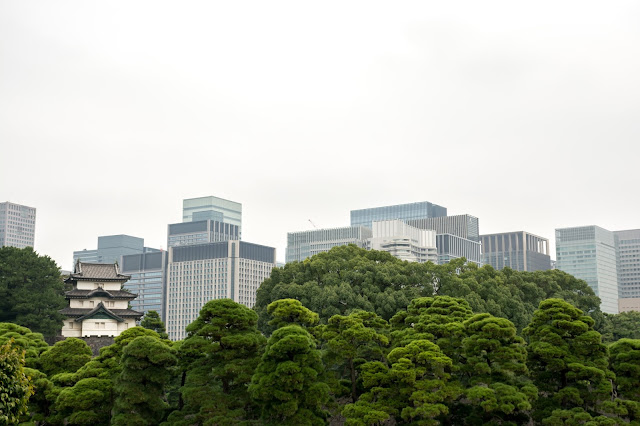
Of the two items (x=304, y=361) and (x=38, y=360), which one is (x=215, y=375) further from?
(x=38, y=360)

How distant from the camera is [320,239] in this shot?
622 ft

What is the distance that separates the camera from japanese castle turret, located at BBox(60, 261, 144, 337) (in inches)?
1978

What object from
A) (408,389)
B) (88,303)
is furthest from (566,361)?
(88,303)

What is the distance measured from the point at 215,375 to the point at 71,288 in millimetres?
27113

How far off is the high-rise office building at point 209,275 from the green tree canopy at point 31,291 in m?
126

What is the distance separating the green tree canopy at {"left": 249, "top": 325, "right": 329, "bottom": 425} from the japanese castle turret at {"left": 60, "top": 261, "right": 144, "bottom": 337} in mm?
23387

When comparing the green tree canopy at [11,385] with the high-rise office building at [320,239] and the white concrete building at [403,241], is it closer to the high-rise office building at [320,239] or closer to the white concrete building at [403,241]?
the white concrete building at [403,241]

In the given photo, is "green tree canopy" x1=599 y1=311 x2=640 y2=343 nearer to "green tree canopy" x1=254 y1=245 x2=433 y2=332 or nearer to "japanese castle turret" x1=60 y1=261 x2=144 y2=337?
"green tree canopy" x1=254 y1=245 x2=433 y2=332

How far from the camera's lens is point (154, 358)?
30938 mm

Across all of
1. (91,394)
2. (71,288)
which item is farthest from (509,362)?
(71,288)

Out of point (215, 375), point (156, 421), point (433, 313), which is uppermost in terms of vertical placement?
point (433, 313)

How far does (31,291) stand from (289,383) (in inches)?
1103

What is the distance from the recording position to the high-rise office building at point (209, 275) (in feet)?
591

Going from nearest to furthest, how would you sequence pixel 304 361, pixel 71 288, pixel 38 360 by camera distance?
pixel 304 361, pixel 38 360, pixel 71 288
